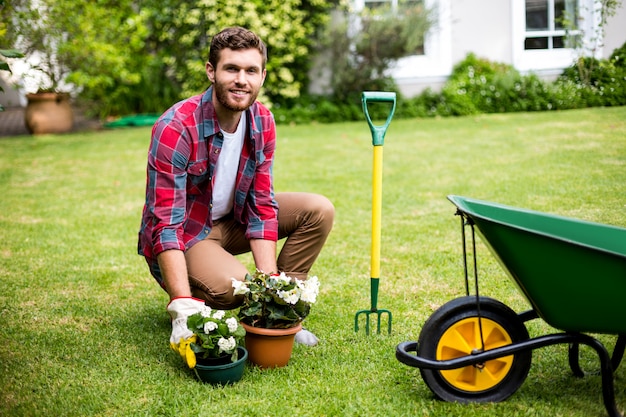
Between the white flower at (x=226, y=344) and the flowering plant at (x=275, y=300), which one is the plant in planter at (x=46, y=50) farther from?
the white flower at (x=226, y=344)

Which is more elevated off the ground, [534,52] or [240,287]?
[534,52]

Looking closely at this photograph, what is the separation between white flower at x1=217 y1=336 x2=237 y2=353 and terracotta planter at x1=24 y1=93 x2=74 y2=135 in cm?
893

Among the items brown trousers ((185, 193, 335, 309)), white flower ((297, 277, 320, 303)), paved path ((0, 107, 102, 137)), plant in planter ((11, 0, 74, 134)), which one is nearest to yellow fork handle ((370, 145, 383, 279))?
brown trousers ((185, 193, 335, 309))

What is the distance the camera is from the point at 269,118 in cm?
306

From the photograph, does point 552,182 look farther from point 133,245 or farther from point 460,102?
point 460,102

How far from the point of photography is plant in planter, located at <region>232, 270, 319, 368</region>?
265 centimetres

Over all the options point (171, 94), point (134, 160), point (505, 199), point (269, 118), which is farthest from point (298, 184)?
point (171, 94)

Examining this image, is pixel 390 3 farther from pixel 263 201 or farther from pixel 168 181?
pixel 168 181

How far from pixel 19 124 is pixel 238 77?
413 inches

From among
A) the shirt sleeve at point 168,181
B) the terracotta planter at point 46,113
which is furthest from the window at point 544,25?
the shirt sleeve at point 168,181

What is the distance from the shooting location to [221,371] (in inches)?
100.0

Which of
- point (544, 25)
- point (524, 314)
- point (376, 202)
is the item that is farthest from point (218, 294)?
point (544, 25)

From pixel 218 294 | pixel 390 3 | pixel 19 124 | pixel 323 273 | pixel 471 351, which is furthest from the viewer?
pixel 19 124

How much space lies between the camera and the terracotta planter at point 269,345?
264cm
